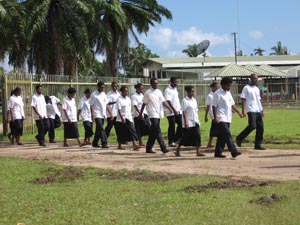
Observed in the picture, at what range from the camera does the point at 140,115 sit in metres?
12.8

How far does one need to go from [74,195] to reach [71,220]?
55.0 inches

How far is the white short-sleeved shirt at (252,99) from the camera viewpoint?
12312 mm

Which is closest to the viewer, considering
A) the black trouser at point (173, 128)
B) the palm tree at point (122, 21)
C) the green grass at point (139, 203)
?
the green grass at point (139, 203)

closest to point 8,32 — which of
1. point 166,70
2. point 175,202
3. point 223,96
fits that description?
point 223,96

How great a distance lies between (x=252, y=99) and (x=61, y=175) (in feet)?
17.3

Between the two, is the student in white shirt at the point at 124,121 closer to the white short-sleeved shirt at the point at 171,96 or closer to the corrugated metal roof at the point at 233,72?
the white short-sleeved shirt at the point at 171,96

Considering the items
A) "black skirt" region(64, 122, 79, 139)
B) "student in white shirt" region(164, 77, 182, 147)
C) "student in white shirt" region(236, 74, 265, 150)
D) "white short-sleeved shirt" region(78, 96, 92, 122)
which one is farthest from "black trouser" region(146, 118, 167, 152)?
"black skirt" region(64, 122, 79, 139)

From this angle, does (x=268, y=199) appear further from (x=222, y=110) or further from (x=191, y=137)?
(x=191, y=137)

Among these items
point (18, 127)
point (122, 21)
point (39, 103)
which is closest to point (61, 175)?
point (39, 103)

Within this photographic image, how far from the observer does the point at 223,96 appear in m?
11.0

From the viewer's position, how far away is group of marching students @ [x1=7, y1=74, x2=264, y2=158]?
1105 cm

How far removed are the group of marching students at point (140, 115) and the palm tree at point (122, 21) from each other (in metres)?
18.0

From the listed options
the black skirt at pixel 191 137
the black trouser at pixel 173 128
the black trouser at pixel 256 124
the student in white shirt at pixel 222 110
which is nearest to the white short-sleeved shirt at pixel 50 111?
the black trouser at pixel 173 128

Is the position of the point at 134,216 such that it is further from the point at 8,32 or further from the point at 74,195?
the point at 8,32
